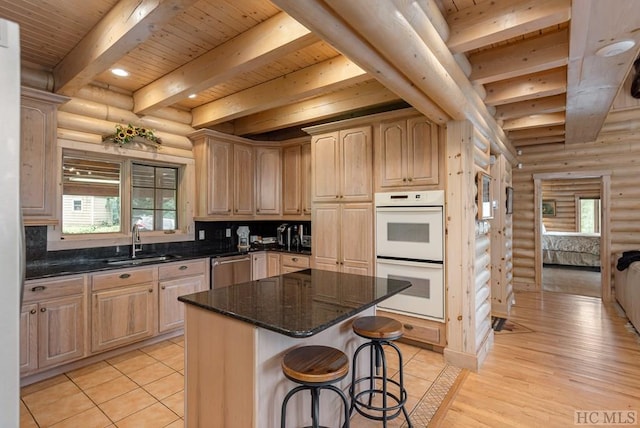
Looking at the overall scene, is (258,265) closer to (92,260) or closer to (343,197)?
(343,197)

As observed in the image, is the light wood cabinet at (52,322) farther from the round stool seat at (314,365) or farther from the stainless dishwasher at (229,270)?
the round stool seat at (314,365)

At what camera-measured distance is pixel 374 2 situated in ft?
4.83

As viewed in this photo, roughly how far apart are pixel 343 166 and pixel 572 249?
7.28m

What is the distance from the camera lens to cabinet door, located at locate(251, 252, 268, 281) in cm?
456

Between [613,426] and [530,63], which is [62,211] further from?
[613,426]

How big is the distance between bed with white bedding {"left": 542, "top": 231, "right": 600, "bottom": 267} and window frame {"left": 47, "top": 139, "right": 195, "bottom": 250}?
8.43 m

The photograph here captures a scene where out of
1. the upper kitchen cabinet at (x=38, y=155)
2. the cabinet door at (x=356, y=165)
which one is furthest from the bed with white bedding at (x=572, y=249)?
the upper kitchen cabinet at (x=38, y=155)

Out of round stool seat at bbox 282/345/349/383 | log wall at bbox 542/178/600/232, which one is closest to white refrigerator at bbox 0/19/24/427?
round stool seat at bbox 282/345/349/383

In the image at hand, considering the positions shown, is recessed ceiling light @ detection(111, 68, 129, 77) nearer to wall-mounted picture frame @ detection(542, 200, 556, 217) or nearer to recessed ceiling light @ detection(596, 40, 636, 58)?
recessed ceiling light @ detection(596, 40, 636, 58)

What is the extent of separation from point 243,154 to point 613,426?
15.3 ft

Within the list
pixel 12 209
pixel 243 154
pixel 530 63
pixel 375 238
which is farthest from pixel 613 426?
pixel 243 154

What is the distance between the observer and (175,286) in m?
3.73

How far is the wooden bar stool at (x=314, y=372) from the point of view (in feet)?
5.15

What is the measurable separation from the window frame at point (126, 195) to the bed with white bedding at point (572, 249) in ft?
27.7
